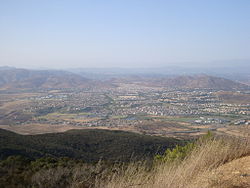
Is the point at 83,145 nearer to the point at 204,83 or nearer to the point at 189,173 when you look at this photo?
the point at 189,173

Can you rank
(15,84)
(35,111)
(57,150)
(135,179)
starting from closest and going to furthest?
(135,179) → (57,150) → (35,111) → (15,84)

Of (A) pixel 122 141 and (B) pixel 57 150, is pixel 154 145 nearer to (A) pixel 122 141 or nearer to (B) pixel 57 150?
(A) pixel 122 141

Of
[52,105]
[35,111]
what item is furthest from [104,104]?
[35,111]

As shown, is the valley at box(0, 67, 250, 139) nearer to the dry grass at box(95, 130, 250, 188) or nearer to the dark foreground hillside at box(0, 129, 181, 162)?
the dark foreground hillside at box(0, 129, 181, 162)

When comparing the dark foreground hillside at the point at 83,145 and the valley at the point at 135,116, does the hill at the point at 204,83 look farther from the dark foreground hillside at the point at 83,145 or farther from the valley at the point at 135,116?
the dark foreground hillside at the point at 83,145

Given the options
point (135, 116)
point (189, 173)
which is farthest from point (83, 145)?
point (135, 116)

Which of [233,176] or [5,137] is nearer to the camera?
[233,176]

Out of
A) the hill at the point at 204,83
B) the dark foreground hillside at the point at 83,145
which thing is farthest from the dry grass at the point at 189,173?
the hill at the point at 204,83
